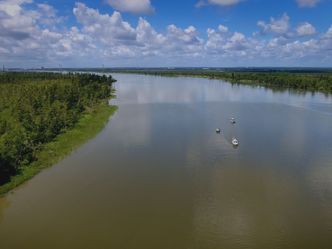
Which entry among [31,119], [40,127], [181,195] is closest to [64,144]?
[40,127]

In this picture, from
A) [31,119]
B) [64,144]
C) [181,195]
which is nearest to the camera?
[181,195]

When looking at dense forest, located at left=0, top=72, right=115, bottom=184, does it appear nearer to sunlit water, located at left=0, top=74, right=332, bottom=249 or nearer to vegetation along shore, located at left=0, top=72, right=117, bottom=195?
vegetation along shore, located at left=0, top=72, right=117, bottom=195

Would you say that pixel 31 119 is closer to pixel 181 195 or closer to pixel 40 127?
pixel 40 127

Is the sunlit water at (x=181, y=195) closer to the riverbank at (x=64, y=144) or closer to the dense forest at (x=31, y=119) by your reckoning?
the riverbank at (x=64, y=144)

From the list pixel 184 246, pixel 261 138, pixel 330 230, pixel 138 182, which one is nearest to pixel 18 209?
pixel 138 182

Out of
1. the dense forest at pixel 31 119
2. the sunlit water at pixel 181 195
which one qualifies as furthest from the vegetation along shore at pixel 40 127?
the sunlit water at pixel 181 195

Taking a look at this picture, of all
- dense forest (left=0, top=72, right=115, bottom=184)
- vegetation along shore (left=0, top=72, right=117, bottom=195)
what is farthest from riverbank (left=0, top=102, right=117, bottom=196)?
dense forest (left=0, top=72, right=115, bottom=184)
